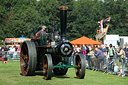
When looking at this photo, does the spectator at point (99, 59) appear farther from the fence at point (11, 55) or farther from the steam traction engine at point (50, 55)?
the fence at point (11, 55)

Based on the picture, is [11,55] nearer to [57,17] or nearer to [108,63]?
[108,63]

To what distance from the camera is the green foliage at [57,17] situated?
6369cm

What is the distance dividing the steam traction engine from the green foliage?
4832cm

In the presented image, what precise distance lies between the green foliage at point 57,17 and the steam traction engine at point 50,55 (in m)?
48.3

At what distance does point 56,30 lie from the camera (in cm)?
1240

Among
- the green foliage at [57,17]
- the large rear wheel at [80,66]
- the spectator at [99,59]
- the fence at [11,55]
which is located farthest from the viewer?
the green foliage at [57,17]

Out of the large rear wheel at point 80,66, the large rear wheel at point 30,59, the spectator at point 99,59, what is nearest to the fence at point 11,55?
the spectator at point 99,59

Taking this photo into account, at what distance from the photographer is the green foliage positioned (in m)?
63.7

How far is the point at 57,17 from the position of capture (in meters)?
70.1

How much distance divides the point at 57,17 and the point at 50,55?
58.6 metres

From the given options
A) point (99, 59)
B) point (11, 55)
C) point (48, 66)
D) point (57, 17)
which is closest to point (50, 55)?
point (48, 66)

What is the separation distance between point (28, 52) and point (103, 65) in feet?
20.9

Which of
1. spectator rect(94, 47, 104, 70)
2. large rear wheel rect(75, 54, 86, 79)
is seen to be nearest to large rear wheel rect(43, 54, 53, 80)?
large rear wheel rect(75, 54, 86, 79)

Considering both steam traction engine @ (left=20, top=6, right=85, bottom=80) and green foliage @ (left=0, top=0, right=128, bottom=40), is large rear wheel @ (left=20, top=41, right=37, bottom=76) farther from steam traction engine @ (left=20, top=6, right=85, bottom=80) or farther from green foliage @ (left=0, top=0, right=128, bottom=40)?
green foliage @ (left=0, top=0, right=128, bottom=40)
